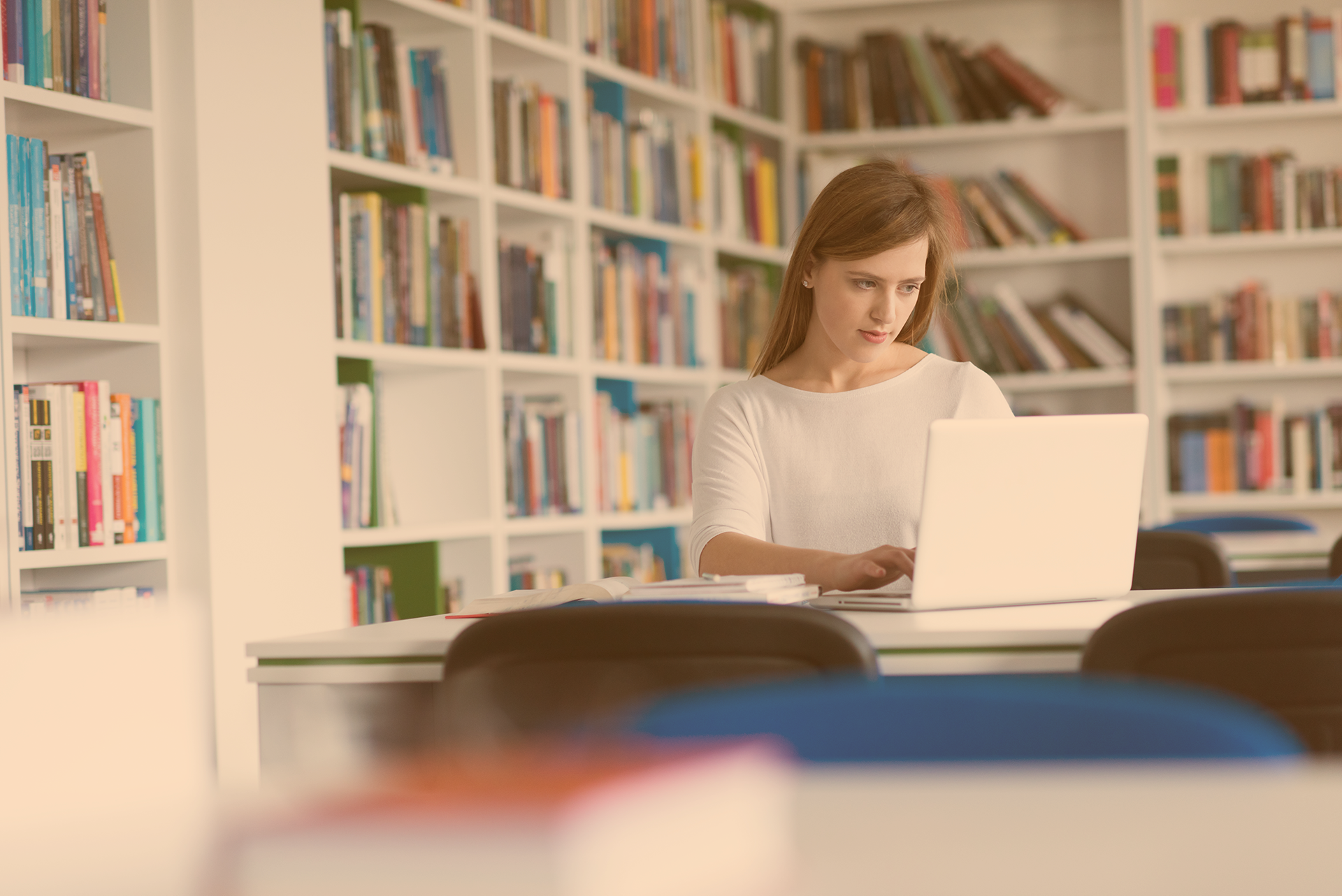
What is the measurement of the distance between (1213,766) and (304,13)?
2.79m

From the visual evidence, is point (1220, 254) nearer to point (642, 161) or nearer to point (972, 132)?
point (972, 132)

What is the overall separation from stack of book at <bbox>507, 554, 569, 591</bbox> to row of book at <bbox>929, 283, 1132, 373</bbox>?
5.46 feet

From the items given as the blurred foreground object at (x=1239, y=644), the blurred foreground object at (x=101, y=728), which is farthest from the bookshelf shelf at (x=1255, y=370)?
the blurred foreground object at (x=101, y=728)

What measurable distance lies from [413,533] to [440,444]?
1.06 feet

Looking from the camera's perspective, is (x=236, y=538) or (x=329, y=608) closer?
(x=236, y=538)

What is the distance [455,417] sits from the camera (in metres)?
3.45

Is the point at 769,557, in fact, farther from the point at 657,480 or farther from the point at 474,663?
the point at 657,480

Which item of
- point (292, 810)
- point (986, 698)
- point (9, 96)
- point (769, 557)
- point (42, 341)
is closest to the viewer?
point (292, 810)

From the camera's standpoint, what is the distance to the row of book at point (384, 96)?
3086mm

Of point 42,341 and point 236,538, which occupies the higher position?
point 42,341

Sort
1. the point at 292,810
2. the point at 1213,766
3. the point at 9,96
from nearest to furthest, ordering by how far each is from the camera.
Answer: the point at 292,810 < the point at 1213,766 < the point at 9,96

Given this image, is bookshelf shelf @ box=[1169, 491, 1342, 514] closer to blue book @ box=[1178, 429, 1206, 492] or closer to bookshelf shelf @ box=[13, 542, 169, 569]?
blue book @ box=[1178, 429, 1206, 492]

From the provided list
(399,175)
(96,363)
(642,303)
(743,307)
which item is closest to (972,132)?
(743,307)

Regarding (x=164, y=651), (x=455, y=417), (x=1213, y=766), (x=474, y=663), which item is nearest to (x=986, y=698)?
(x=1213, y=766)
